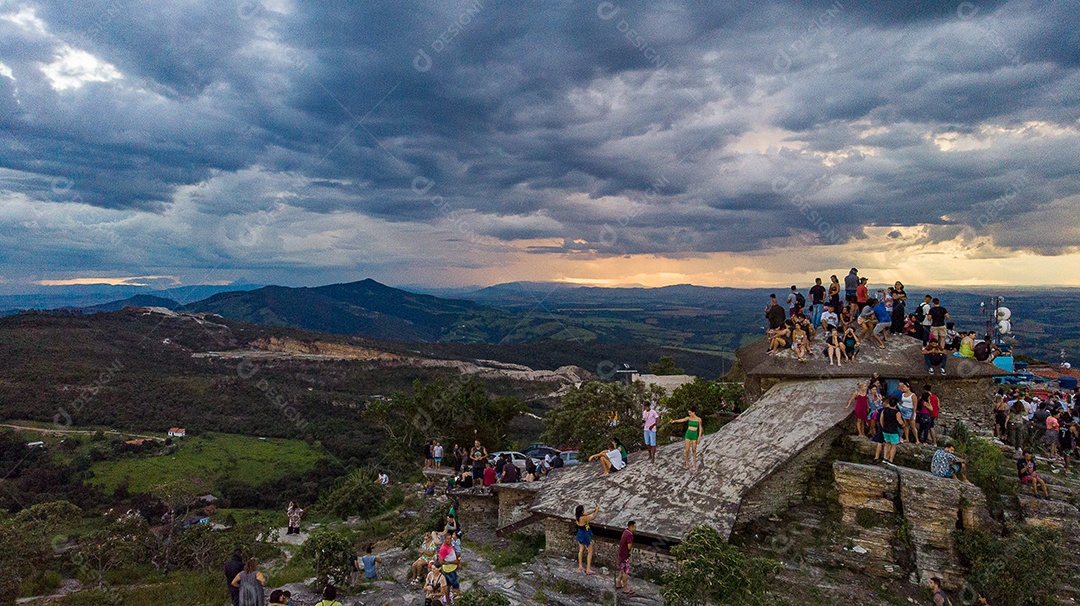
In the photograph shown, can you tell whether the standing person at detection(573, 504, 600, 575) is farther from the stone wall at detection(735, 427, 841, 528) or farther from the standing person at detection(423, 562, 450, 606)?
the stone wall at detection(735, 427, 841, 528)

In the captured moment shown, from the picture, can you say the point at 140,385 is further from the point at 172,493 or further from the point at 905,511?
the point at 905,511

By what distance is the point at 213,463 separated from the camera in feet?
163

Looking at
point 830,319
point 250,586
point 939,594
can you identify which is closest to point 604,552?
point 939,594

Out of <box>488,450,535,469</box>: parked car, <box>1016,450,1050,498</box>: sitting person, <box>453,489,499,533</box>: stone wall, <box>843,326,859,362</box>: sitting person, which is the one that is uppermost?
<box>843,326,859,362</box>: sitting person

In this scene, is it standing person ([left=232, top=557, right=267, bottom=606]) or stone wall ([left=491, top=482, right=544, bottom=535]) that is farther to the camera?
stone wall ([left=491, top=482, right=544, bottom=535])

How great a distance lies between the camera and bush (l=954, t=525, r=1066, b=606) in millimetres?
9422

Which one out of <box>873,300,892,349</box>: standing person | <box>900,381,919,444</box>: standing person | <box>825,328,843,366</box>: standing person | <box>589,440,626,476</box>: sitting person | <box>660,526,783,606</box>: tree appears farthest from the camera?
<box>873,300,892,349</box>: standing person

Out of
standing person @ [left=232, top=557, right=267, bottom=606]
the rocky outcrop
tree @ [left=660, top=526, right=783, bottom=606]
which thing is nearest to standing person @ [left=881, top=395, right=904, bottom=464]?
the rocky outcrop

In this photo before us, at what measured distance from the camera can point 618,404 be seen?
30.1 m

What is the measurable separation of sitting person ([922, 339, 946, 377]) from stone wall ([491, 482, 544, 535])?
12.4m

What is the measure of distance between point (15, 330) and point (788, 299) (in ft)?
337

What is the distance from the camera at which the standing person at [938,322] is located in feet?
52.8

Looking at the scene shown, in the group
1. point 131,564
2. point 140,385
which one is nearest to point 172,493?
point 131,564

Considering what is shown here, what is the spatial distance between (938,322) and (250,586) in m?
19.8
